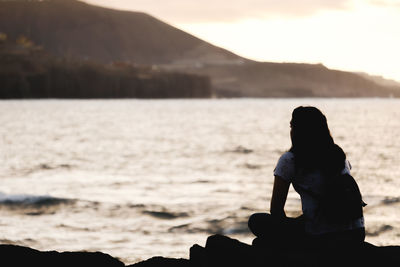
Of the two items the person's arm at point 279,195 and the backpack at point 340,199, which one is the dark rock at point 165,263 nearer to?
the person's arm at point 279,195

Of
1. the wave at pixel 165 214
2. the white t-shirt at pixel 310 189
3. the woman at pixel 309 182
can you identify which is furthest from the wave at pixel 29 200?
the white t-shirt at pixel 310 189

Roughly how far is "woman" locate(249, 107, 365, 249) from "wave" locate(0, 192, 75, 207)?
10.8 metres

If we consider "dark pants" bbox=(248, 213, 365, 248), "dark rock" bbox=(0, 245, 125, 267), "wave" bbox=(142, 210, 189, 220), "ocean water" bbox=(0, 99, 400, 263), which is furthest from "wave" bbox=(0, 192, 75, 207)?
"dark pants" bbox=(248, 213, 365, 248)

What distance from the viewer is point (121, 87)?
190500 millimetres

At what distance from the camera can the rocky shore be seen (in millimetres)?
4961

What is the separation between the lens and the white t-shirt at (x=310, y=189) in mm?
4648

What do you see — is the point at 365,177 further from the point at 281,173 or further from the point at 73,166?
the point at 281,173

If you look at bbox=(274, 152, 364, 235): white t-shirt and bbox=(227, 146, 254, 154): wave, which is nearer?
bbox=(274, 152, 364, 235): white t-shirt

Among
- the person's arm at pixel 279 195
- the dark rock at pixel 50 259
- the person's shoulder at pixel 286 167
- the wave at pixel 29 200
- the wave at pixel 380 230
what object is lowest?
the wave at pixel 29 200

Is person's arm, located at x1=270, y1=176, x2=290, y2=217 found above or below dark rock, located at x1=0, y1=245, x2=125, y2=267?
above

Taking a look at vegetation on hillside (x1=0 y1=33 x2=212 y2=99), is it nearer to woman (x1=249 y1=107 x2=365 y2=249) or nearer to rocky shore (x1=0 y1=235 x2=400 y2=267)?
rocky shore (x1=0 y1=235 x2=400 y2=267)

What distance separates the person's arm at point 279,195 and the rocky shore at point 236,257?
0.41m

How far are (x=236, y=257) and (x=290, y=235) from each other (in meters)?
0.52

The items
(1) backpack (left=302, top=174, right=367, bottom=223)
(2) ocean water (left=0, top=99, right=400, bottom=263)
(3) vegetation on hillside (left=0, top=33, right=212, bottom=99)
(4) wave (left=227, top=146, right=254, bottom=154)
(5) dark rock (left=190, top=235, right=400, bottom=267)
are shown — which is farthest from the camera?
(3) vegetation on hillside (left=0, top=33, right=212, bottom=99)
